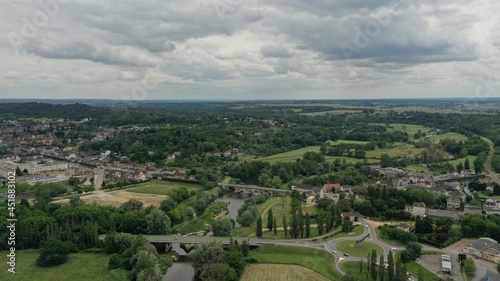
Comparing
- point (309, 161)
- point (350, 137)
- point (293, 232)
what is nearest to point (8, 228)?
point (293, 232)

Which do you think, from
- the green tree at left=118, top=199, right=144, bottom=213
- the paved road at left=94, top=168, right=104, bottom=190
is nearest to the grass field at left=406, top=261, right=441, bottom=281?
the green tree at left=118, top=199, right=144, bottom=213

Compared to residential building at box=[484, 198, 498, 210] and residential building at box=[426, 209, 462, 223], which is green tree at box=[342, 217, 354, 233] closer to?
residential building at box=[426, 209, 462, 223]

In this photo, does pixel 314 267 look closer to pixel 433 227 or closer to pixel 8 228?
pixel 433 227

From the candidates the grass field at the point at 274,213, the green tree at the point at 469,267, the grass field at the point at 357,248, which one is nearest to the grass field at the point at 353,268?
the grass field at the point at 357,248

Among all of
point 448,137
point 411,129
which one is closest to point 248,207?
point 448,137

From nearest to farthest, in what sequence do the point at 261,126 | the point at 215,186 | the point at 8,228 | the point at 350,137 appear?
1. the point at 8,228
2. the point at 215,186
3. the point at 350,137
4. the point at 261,126

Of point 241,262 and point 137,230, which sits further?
point 137,230

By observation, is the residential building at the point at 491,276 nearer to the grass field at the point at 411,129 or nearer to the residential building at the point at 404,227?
the residential building at the point at 404,227
